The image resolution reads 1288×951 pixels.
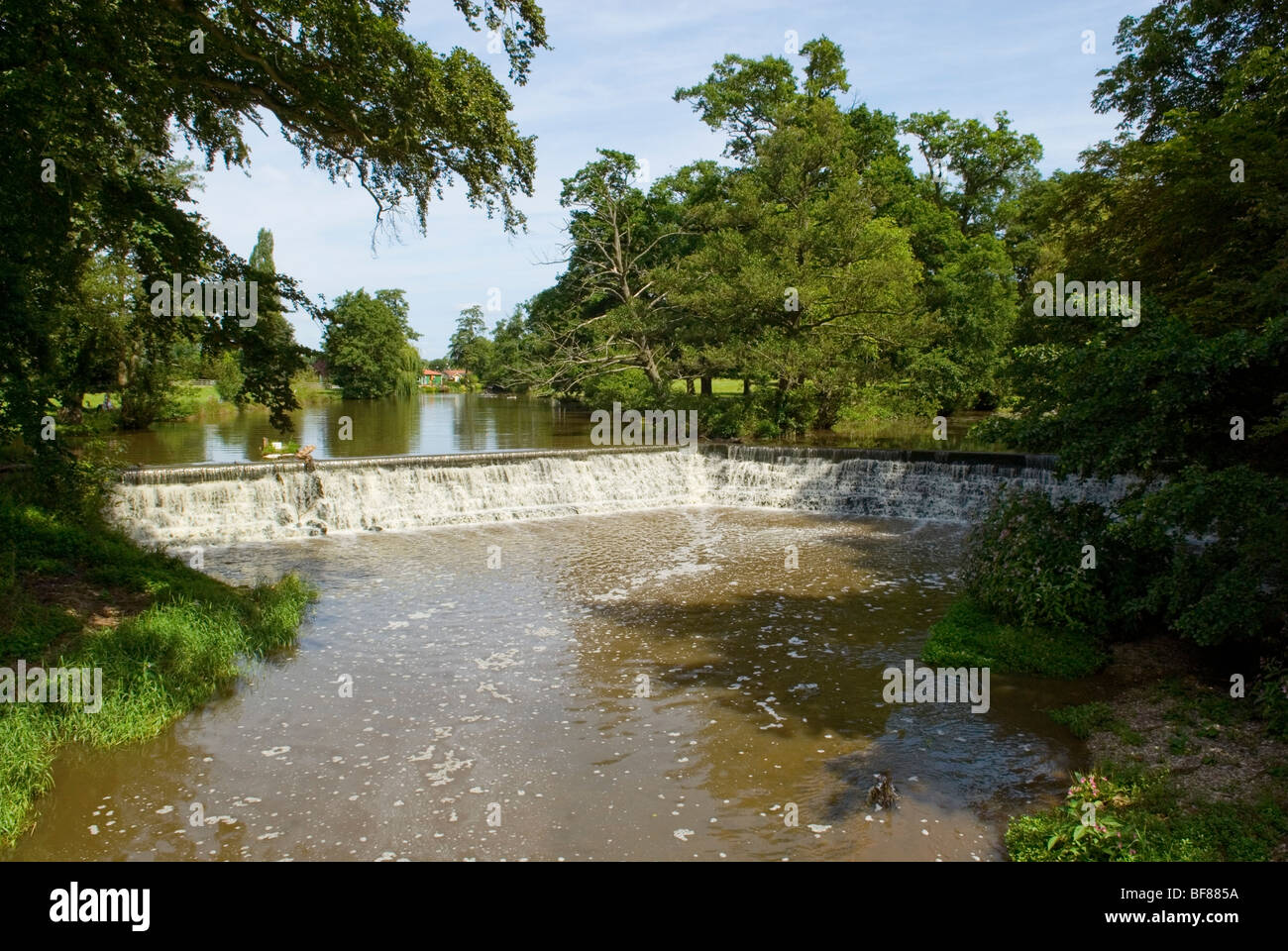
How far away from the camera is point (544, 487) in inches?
853

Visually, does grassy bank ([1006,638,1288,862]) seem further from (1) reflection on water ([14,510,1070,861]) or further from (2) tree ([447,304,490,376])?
(2) tree ([447,304,490,376])

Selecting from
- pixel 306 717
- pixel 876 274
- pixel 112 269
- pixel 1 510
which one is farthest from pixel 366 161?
pixel 112 269

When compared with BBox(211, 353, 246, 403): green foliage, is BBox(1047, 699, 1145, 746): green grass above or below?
below

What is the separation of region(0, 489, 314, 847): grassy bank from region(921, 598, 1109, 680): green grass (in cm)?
844

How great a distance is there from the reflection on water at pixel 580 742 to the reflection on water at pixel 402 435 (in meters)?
10.8

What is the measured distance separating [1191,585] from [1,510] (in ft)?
48.9

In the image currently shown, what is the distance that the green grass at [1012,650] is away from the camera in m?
9.35

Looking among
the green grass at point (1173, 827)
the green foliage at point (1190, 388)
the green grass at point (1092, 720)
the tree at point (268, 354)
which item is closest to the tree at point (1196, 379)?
the green foliage at point (1190, 388)

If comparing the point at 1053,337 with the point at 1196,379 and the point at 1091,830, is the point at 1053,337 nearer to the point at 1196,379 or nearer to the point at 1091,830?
the point at 1196,379

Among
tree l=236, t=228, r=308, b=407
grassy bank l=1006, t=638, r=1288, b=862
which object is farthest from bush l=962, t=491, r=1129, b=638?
tree l=236, t=228, r=308, b=407

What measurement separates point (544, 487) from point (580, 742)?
13808mm

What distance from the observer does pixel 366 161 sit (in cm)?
1227

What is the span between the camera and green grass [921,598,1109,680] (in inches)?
368
